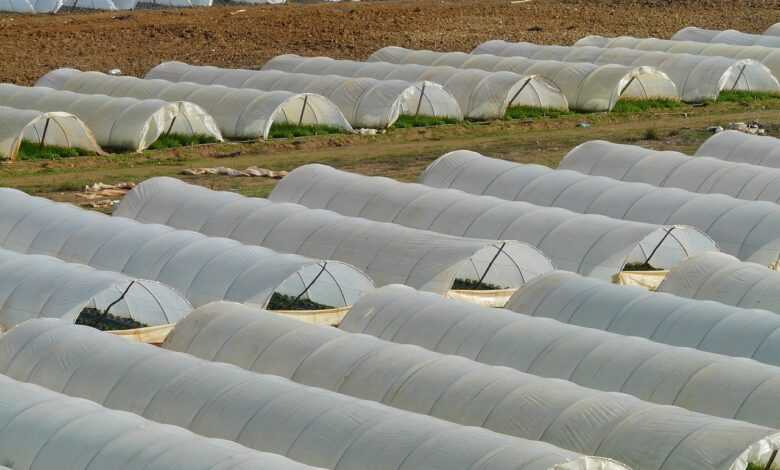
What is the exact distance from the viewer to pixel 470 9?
68812mm

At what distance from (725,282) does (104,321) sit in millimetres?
11050

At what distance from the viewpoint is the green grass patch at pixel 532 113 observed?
4862 cm

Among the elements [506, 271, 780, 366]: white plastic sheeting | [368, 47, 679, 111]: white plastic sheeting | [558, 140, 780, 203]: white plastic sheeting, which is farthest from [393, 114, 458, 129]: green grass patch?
[506, 271, 780, 366]: white plastic sheeting

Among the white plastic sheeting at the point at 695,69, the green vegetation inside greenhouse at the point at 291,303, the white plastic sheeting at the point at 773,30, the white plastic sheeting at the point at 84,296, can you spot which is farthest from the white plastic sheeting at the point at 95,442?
the white plastic sheeting at the point at 773,30

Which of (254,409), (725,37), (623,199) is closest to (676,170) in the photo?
(623,199)

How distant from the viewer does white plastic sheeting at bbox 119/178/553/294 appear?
2880 cm

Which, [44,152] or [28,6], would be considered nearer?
[44,152]

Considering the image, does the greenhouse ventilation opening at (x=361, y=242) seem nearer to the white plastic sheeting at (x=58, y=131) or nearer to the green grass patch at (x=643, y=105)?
the white plastic sheeting at (x=58, y=131)

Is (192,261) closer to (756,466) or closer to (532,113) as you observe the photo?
(756,466)

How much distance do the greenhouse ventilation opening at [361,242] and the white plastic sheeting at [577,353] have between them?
313 centimetres

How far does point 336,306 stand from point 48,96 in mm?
20746

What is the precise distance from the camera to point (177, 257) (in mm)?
28703

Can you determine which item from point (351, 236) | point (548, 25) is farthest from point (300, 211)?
point (548, 25)

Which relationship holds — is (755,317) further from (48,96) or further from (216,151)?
(48,96)
